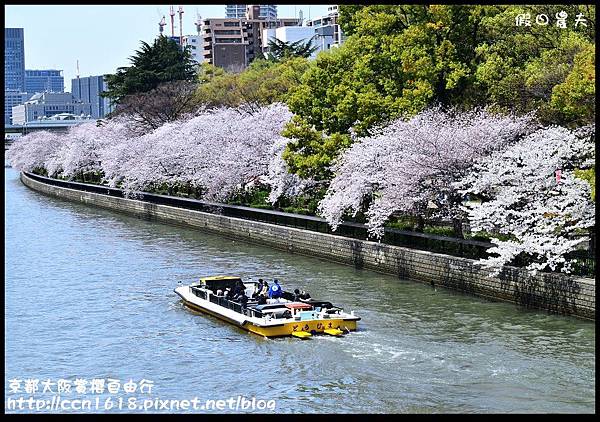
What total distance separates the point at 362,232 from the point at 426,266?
594cm

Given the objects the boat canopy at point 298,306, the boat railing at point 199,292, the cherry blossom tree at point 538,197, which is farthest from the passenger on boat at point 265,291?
the cherry blossom tree at point 538,197

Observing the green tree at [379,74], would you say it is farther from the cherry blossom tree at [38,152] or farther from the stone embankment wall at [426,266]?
the cherry blossom tree at [38,152]

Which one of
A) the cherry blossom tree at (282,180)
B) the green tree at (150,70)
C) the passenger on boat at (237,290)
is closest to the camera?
the passenger on boat at (237,290)

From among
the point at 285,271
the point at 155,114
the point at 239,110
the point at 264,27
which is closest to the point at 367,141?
the point at 285,271

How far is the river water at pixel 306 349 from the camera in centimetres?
2070

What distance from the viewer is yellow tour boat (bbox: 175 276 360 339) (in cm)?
2561

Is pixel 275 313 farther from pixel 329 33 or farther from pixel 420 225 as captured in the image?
pixel 329 33

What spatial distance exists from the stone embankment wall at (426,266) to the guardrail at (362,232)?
59 centimetres

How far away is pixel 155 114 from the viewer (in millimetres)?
75000

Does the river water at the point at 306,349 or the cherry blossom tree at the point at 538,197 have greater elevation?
the cherry blossom tree at the point at 538,197

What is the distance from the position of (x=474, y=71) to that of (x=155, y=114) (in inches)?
1569

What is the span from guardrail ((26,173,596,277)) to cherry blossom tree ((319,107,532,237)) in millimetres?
851
